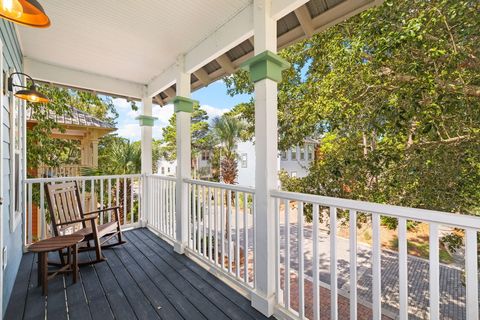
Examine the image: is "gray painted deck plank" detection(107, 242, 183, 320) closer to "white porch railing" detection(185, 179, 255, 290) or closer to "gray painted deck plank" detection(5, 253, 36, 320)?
"white porch railing" detection(185, 179, 255, 290)

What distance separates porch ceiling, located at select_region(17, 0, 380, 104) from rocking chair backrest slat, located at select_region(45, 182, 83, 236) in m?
1.82

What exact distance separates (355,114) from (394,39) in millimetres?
968

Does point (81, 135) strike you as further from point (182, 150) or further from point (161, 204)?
point (182, 150)

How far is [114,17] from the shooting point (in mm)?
2561

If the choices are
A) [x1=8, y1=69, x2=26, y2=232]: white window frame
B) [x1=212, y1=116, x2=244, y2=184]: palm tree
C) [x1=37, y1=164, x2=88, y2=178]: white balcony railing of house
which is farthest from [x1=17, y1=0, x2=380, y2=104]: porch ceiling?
[x1=212, y1=116, x2=244, y2=184]: palm tree

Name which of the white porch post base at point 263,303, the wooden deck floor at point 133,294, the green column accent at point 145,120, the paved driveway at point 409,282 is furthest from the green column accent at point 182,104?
the paved driveway at point 409,282

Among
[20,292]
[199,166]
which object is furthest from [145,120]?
[199,166]

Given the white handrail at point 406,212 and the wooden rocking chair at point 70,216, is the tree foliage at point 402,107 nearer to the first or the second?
the white handrail at point 406,212

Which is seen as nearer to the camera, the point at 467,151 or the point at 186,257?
the point at 467,151

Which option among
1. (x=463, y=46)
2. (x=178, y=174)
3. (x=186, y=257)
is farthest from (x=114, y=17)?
(x=463, y=46)

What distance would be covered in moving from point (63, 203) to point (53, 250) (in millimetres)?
947

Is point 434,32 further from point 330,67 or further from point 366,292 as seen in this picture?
point 366,292

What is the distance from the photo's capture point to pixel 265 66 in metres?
2.06

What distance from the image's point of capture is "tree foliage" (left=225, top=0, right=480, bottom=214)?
227 centimetres
